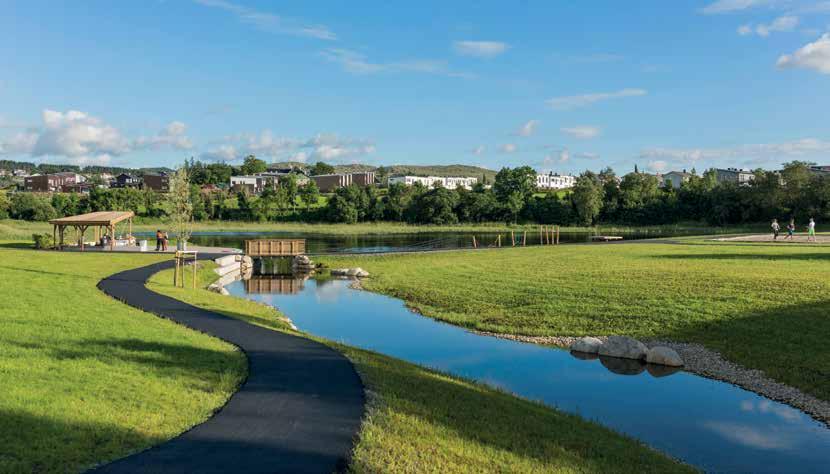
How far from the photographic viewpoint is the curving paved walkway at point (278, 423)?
7699 millimetres

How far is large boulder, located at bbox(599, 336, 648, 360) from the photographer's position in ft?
57.9

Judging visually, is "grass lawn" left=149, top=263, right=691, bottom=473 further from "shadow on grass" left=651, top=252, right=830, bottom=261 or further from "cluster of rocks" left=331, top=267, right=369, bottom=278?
"shadow on grass" left=651, top=252, right=830, bottom=261

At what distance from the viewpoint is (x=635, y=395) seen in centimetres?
1462

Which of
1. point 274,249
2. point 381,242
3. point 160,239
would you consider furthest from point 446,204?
point 160,239

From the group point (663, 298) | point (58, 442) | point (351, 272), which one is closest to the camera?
point (58, 442)

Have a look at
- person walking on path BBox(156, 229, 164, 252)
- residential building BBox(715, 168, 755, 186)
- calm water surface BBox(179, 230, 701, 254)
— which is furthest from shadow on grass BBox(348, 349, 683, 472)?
residential building BBox(715, 168, 755, 186)

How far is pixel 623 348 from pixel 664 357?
1164 millimetres

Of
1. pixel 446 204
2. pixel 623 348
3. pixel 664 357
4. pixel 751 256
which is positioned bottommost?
pixel 664 357

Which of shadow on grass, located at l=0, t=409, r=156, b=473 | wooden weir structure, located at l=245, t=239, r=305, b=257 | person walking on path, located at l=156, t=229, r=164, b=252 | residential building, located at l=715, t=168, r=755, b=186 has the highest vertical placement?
residential building, located at l=715, t=168, r=755, b=186

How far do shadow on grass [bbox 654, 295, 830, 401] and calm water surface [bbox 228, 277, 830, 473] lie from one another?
5.20 ft

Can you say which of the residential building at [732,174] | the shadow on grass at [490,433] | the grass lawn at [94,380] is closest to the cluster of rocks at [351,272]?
the grass lawn at [94,380]

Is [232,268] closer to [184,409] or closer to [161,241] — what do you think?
[161,241]

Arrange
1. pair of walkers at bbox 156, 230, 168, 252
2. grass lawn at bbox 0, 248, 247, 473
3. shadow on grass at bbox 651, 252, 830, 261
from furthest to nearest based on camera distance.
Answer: pair of walkers at bbox 156, 230, 168, 252, shadow on grass at bbox 651, 252, 830, 261, grass lawn at bbox 0, 248, 247, 473

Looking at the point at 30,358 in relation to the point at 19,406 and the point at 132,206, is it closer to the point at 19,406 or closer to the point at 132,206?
the point at 19,406
